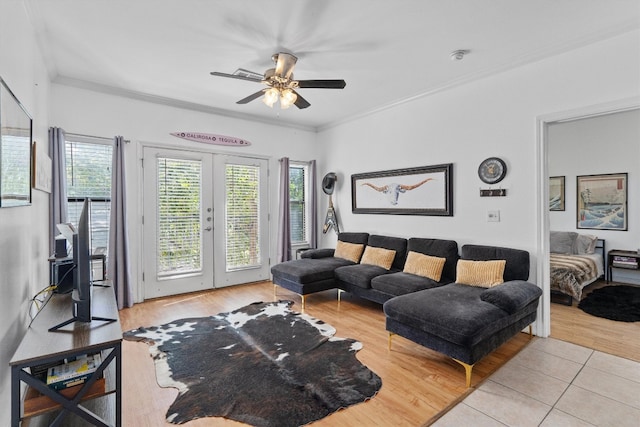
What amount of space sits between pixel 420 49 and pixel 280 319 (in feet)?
10.6

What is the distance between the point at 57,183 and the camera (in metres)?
3.44

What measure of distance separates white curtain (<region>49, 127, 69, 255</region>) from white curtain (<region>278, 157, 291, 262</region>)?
2939 millimetres

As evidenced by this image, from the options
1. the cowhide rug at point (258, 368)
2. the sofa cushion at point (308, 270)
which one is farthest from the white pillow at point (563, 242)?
the cowhide rug at point (258, 368)

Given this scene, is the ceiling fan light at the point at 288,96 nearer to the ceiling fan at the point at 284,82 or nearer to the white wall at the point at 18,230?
the ceiling fan at the point at 284,82

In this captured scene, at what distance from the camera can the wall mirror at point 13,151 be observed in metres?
1.55

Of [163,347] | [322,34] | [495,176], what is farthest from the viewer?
[495,176]

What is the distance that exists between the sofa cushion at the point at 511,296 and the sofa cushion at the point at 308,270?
2.03 meters

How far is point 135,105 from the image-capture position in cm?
415

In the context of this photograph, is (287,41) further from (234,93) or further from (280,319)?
(280,319)

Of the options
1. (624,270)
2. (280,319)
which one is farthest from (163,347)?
(624,270)

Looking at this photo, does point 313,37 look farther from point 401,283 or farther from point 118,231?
point 118,231

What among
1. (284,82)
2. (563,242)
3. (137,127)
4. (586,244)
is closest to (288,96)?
(284,82)

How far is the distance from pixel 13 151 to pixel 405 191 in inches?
159

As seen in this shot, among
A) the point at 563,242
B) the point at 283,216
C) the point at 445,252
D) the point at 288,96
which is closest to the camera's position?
the point at 288,96
